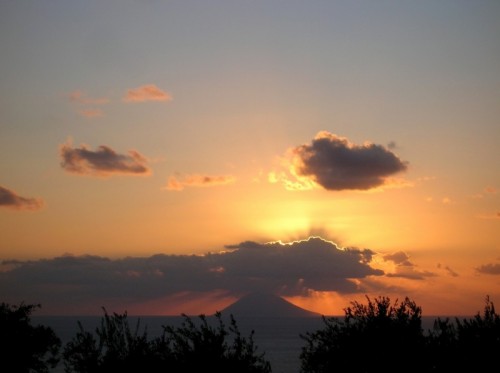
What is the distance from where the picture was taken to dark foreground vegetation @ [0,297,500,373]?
101 feet

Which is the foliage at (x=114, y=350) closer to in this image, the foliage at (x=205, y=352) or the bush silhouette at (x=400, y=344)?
the foliage at (x=205, y=352)

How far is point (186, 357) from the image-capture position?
104 feet

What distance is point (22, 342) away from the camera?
189 feet

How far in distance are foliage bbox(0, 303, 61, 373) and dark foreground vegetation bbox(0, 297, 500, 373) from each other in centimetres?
2206

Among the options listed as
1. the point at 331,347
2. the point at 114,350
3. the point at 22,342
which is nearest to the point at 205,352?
the point at 114,350

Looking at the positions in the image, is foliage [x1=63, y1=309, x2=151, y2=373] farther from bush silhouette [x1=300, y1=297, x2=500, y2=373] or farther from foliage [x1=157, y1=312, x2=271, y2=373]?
bush silhouette [x1=300, y1=297, x2=500, y2=373]

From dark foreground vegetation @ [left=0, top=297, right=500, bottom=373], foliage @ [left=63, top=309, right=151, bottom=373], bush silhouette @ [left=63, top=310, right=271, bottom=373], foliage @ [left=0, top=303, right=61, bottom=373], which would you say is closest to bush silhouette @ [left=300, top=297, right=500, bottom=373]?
dark foreground vegetation @ [left=0, top=297, right=500, bottom=373]

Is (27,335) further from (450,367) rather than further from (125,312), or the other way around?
(450,367)

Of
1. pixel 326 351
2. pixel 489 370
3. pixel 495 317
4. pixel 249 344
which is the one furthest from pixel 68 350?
pixel 495 317

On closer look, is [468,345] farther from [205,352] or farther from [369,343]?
[205,352]

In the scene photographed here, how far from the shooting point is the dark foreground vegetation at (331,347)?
30797 millimetres

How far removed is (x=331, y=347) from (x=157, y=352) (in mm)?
12724

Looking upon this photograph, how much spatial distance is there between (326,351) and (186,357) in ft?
38.1

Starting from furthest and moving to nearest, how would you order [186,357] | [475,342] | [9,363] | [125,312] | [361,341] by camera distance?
[9,363], [361,341], [475,342], [186,357], [125,312]
